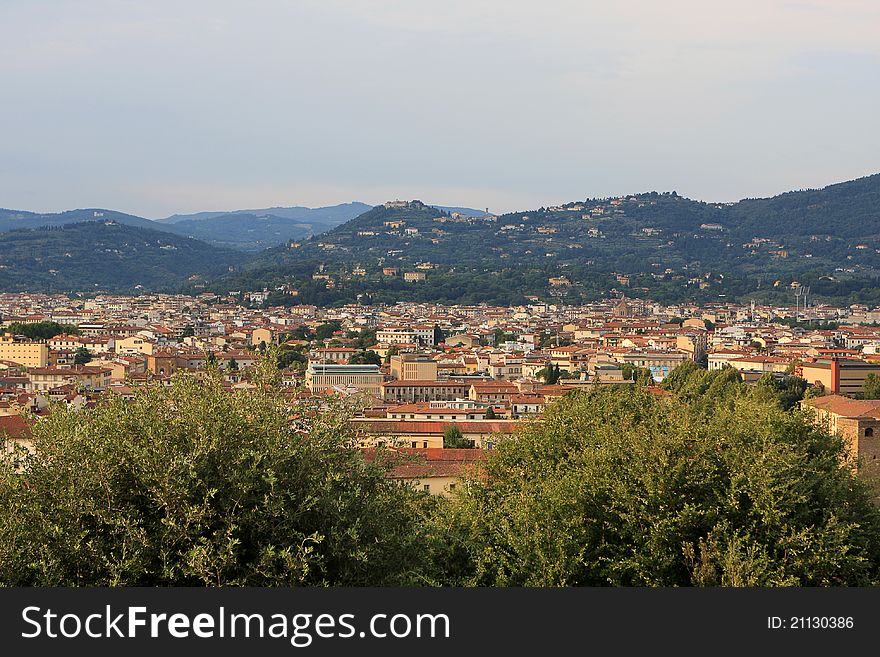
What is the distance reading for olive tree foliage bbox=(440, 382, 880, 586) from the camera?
10.3 m

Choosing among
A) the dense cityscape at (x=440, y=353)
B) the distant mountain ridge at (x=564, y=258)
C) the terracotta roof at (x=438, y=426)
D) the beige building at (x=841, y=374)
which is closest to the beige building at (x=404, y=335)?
the dense cityscape at (x=440, y=353)

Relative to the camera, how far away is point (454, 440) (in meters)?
28.5

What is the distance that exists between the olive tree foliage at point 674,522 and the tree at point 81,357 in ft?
157

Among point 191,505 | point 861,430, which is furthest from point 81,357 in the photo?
point 191,505

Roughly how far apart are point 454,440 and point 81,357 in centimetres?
3502

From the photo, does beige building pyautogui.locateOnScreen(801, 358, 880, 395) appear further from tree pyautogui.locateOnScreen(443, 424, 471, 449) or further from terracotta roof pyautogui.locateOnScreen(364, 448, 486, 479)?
terracotta roof pyautogui.locateOnScreen(364, 448, 486, 479)

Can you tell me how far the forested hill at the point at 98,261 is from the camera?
152625mm

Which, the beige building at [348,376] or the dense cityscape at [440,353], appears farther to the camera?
the beige building at [348,376]

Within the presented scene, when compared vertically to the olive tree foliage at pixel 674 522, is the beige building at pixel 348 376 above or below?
below

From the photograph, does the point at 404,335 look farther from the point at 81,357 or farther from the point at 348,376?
the point at 348,376

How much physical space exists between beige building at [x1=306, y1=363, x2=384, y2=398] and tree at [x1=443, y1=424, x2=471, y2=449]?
59.8 feet

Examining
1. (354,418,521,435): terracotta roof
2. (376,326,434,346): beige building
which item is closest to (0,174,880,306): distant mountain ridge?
(376,326,434,346): beige building

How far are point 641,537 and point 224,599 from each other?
573 centimetres

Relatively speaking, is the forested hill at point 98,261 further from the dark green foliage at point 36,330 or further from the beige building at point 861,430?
the beige building at point 861,430
